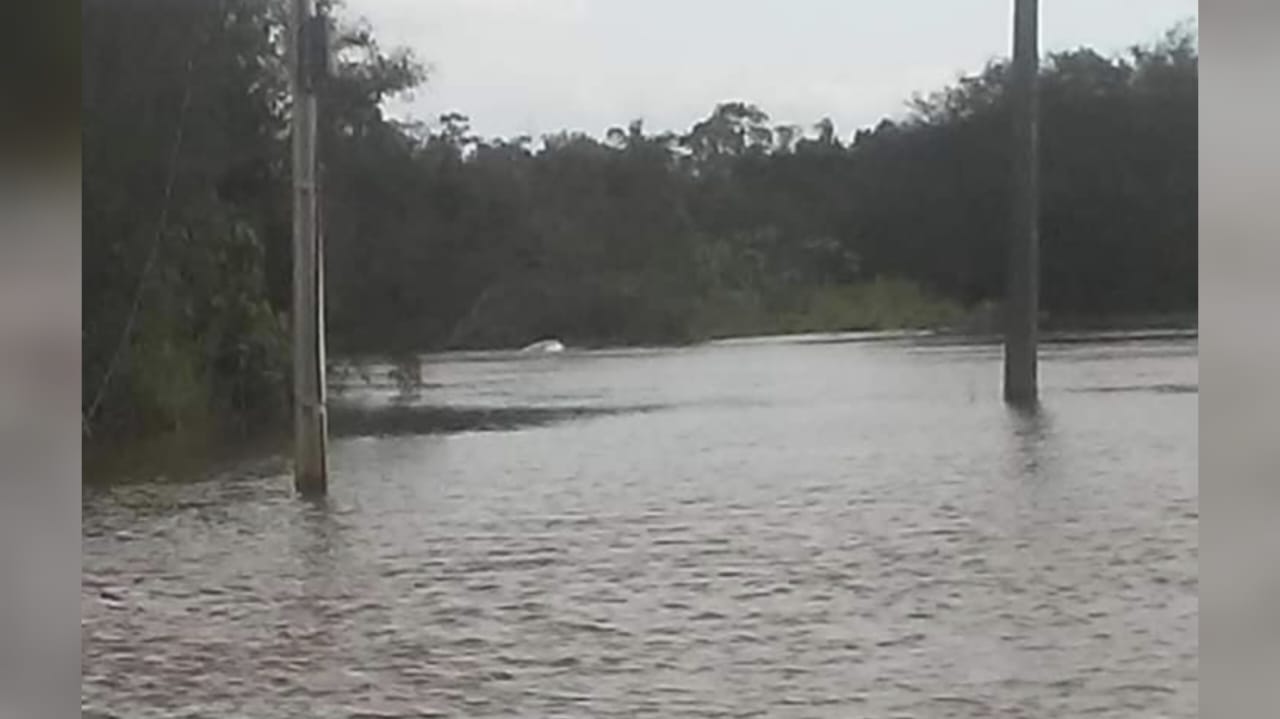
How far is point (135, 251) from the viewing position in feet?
5.57

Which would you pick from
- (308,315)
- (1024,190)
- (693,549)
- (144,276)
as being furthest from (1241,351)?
(144,276)

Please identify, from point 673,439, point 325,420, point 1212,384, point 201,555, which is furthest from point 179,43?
point 1212,384

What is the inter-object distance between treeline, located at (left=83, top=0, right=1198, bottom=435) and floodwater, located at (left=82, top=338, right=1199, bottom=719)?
6 centimetres

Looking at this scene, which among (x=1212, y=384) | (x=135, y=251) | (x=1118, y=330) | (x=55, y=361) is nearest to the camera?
(x=1212, y=384)

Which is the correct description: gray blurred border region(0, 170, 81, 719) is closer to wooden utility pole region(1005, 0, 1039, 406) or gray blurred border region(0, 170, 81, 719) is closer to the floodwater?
the floodwater

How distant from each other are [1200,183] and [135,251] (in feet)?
3.41

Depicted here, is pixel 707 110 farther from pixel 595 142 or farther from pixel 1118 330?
pixel 1118 330

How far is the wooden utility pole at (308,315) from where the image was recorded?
5.53 ft

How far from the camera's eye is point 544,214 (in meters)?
1.65

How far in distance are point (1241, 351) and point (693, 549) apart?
545 millimetres

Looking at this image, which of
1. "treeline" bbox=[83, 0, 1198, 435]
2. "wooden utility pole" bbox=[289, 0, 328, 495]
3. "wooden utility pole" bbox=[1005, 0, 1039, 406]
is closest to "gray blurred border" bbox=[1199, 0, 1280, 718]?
"treeline" bbox=[83, 0, 1198, 435]

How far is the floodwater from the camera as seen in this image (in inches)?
58.9

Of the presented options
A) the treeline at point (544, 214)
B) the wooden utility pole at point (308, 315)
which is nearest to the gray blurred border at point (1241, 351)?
the treeline at point (544, 214)

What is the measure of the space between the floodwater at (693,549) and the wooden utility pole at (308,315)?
0.02 meters
